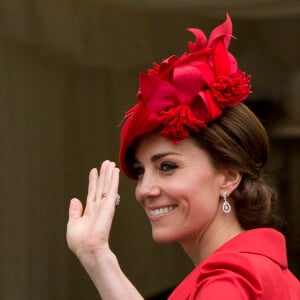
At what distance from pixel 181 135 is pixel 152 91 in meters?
0.15

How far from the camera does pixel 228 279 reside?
2.55 meters

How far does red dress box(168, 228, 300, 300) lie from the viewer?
8.34 feet

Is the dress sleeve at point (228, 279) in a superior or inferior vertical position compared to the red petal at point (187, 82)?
inferior

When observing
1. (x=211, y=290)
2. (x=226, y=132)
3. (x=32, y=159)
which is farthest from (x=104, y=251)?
(x=32, y=159)

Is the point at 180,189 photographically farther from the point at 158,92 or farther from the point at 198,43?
the point at 198,43

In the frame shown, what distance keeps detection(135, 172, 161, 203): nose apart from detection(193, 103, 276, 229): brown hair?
169 mm

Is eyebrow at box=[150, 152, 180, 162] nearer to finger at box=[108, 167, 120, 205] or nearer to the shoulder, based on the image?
finger at box=[108, 167, 120, 205]

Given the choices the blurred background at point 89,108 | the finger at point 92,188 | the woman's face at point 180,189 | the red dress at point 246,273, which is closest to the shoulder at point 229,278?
the red dress at point 246,273

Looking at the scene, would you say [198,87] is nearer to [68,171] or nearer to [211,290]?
[211,290]

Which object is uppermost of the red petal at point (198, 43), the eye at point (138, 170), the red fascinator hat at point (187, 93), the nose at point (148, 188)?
the red petal at point (198, 43)

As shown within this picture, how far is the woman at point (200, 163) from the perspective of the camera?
2865mm

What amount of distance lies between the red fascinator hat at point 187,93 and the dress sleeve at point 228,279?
1.35 feet

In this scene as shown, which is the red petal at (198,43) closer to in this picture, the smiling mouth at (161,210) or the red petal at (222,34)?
the red petal at (222,34)

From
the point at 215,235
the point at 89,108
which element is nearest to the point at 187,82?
the point at 215,235
